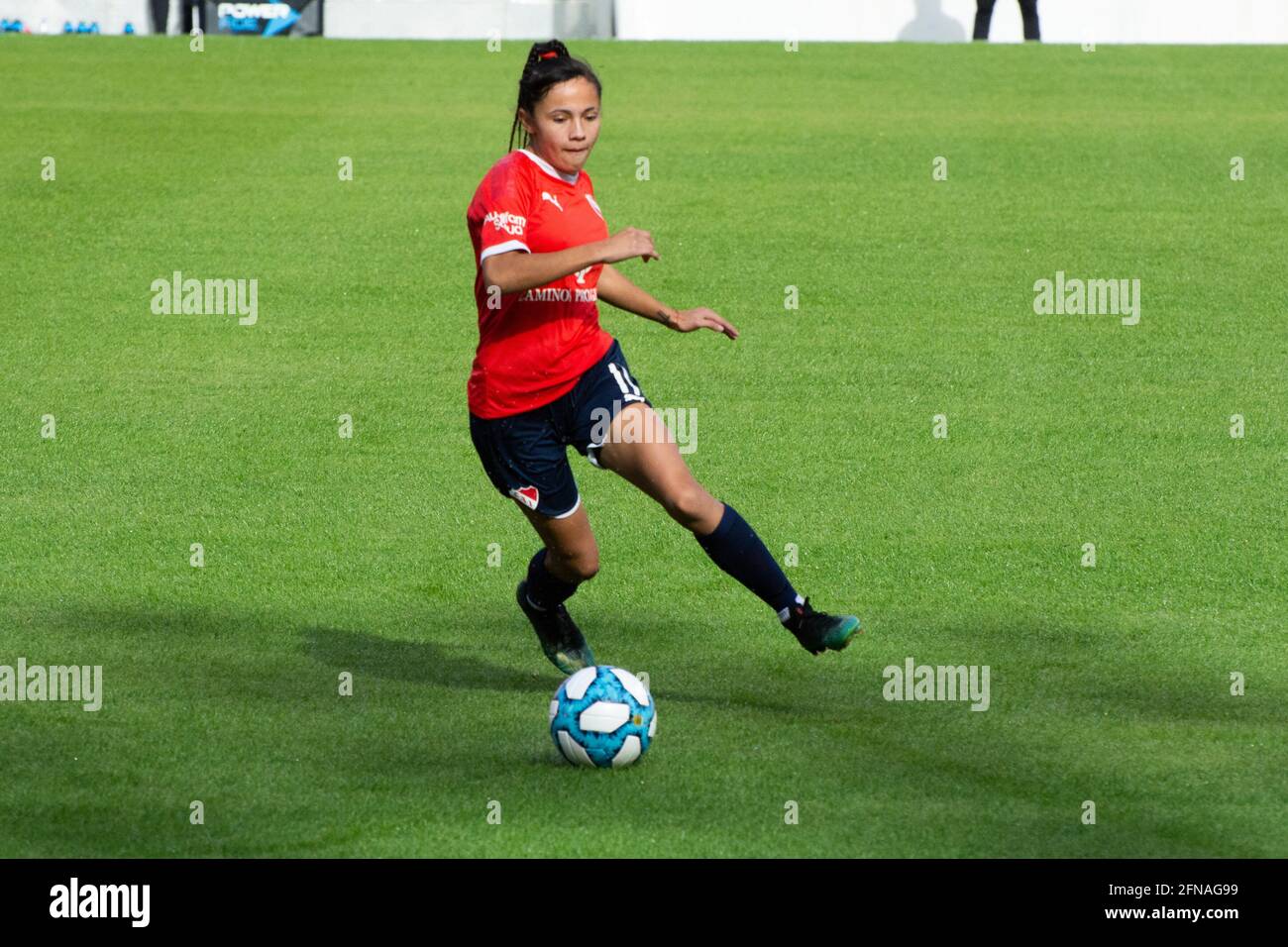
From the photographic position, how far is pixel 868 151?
19016 mm

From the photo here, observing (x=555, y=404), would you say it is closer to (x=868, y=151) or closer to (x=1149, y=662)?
(x=1149, y=662)

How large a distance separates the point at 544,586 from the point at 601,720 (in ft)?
3.67

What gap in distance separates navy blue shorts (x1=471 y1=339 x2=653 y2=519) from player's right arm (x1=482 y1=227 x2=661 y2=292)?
0.54 meters

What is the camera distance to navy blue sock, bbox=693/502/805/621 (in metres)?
6.84

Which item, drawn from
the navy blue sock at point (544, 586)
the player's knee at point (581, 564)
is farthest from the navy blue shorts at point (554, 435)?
the navy blue sock at point (544, 586)

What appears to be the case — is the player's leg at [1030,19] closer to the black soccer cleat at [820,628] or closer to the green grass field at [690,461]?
the green grass field at [690,461]

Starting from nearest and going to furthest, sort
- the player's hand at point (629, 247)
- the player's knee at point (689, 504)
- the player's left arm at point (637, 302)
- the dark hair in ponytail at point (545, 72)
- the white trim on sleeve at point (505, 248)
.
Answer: the player's hand at point (629, 247)
the white trim on sleeve at point (505, 248)
the dark hair in ponytail at point (545, 72)
the player's knee at point (689, 504)
the player's left arm at point (637, 302)

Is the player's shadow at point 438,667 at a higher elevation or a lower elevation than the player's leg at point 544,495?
lower

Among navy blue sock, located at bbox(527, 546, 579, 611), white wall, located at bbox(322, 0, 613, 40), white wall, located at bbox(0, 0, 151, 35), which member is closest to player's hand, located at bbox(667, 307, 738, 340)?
navy blue sock, located at bbox(527, 546, 579, 611)

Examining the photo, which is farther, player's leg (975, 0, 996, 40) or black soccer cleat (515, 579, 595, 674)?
player's leg (975, 0, 996, 40)

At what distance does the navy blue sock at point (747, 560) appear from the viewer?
22.4 ft

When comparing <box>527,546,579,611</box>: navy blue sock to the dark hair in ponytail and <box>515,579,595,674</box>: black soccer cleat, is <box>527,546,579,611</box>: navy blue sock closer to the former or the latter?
<box>515,579,595,674</box>: black soccer cleat

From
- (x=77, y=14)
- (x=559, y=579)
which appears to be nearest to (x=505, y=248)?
(x=559, y=579)

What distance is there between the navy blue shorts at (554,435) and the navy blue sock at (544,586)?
1.26 feet
